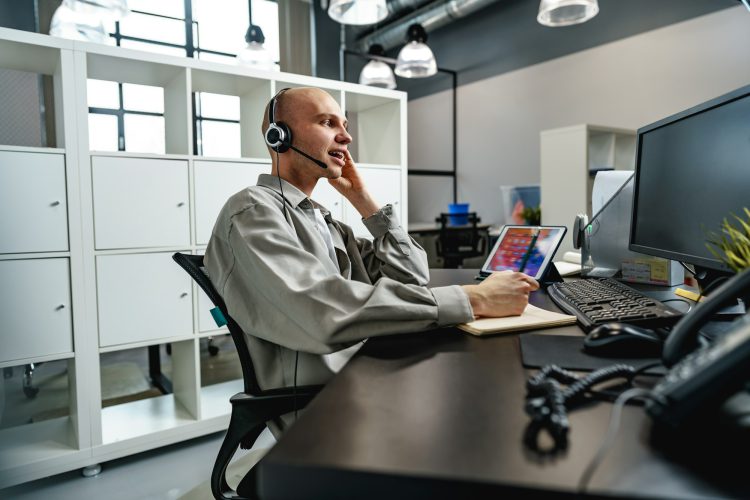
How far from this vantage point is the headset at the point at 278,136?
50.3 inches

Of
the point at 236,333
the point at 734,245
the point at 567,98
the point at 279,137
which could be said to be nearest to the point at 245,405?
the point at 236,333

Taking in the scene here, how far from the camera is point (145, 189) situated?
2080mm

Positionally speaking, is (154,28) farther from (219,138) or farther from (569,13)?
(569,13)

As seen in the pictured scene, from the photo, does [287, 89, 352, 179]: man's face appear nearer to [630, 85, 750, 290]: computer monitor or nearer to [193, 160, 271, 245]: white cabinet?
[630, 85, 750, 290]: computer monitor

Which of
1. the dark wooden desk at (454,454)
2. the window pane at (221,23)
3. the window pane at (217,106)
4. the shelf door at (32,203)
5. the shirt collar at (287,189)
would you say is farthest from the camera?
the window pane at (221,23)

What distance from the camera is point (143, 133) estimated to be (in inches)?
209

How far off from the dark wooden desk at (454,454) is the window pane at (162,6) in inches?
243

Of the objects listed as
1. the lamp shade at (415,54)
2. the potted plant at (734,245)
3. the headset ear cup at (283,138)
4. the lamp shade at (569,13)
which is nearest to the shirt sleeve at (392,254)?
the headset ear cup at (283,138)

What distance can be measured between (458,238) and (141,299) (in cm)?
359

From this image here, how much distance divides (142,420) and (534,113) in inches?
189

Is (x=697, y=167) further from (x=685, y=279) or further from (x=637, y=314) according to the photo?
(x=685, y=279)

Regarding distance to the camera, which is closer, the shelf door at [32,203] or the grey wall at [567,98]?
the shelf door at [32,203]

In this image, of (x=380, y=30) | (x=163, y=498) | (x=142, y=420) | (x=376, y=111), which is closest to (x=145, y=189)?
(x=142, y=420)

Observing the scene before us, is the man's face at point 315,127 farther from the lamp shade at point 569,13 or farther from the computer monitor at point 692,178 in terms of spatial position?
the lamp shade at point 569,13
